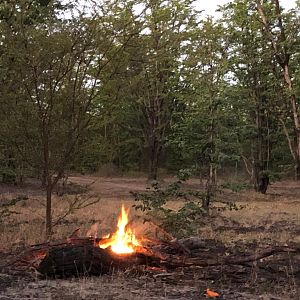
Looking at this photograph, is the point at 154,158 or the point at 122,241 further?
the point at 154,158

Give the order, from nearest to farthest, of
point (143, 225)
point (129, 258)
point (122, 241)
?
point (129, 258) < point (122, 241) < point (143, 225)

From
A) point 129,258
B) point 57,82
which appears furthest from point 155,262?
point 57,82

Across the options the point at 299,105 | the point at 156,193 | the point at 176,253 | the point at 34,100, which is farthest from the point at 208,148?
the point at 299,105

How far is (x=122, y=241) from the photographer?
22.7 feet

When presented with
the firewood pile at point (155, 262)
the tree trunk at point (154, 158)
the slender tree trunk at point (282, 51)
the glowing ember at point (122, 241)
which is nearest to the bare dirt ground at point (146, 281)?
the firewood pile at point (155, 262)

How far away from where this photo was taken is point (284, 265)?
7.09 m

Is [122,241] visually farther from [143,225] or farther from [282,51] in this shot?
[282,51]

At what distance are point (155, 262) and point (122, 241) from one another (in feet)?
1.86

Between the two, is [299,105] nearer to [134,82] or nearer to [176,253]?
[134,82]

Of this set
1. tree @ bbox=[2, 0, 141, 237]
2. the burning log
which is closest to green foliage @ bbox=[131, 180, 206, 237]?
tree @ bbox=[2, 0, 141, 237]

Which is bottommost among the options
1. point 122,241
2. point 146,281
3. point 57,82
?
point 146,281

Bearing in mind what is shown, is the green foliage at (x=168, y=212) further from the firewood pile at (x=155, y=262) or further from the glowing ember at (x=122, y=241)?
the firewood pile at (x=155, y=262)

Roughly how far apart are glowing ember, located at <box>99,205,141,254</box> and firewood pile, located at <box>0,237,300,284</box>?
0.32 feet

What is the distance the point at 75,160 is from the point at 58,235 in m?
1.56
